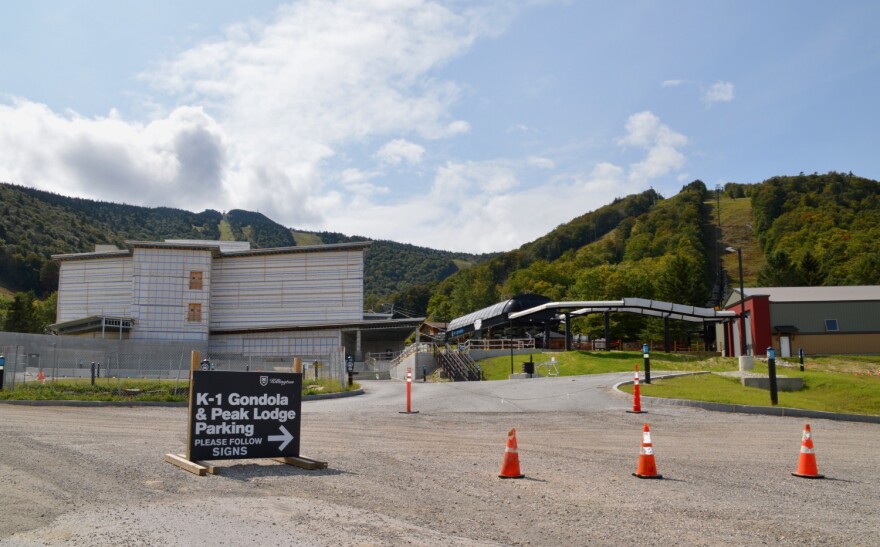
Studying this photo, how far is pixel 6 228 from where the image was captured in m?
156

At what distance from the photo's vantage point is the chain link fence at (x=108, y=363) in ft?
95.2

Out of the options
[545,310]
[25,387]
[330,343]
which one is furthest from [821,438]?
[330,343]

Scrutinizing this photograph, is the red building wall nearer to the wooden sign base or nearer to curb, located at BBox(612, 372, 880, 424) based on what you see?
curb, located at BBox(612, 372, 880, 424)

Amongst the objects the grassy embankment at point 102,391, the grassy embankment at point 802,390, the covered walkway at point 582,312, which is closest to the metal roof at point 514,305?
the covered walkway at point 582,312

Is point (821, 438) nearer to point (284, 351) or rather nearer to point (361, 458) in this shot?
point (361, 458)

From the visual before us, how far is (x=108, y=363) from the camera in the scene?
92.5ft

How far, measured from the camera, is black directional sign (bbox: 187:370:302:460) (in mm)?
11167

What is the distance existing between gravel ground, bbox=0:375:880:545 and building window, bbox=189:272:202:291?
5207 centimetres

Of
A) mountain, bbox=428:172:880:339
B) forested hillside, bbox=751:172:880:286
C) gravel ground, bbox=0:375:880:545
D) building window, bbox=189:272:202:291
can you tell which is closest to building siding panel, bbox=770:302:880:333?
mountain, bbox=428:172:880:339

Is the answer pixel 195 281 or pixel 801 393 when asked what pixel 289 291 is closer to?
pixel 195 281

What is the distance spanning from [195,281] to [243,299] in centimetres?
477

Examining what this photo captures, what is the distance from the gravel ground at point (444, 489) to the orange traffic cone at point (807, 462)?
8.7 inches

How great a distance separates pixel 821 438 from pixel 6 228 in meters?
172

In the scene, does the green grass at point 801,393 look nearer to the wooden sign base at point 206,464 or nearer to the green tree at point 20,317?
the wooden sign base at point 206,464
